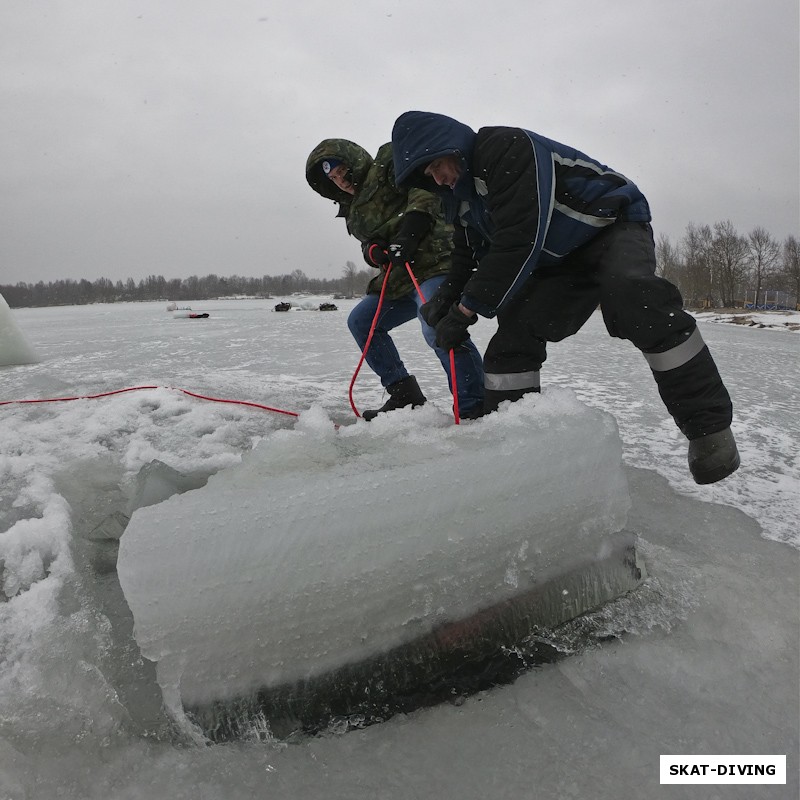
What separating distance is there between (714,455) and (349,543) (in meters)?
1.23

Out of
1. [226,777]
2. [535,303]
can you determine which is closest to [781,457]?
[535,303]

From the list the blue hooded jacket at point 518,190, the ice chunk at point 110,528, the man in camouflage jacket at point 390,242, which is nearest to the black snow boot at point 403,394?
the man in camouflage jacket at point 390,242

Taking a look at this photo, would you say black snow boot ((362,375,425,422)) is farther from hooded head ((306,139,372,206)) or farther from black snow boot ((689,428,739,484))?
black snow boot ((689,428,739,484))

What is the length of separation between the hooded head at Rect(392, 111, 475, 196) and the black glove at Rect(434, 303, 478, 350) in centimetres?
42

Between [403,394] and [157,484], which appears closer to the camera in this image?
[157,484]

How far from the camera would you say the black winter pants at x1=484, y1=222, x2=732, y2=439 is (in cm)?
155

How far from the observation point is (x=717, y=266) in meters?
40.2

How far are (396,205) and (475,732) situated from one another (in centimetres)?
245

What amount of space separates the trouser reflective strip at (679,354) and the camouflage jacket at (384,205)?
1.28m

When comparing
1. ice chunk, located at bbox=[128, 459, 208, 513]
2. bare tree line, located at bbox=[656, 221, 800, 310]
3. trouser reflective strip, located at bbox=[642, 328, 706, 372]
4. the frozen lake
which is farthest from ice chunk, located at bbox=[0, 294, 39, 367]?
bare tree line, located at bbox=[656, 221, 800, 310]

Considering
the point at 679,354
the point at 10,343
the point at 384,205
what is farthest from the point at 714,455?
the point at 10,343

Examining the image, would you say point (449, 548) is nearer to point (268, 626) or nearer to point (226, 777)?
point (268, 626)

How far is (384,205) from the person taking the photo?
2.74 meters

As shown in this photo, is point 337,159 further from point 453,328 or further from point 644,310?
point 644,310
